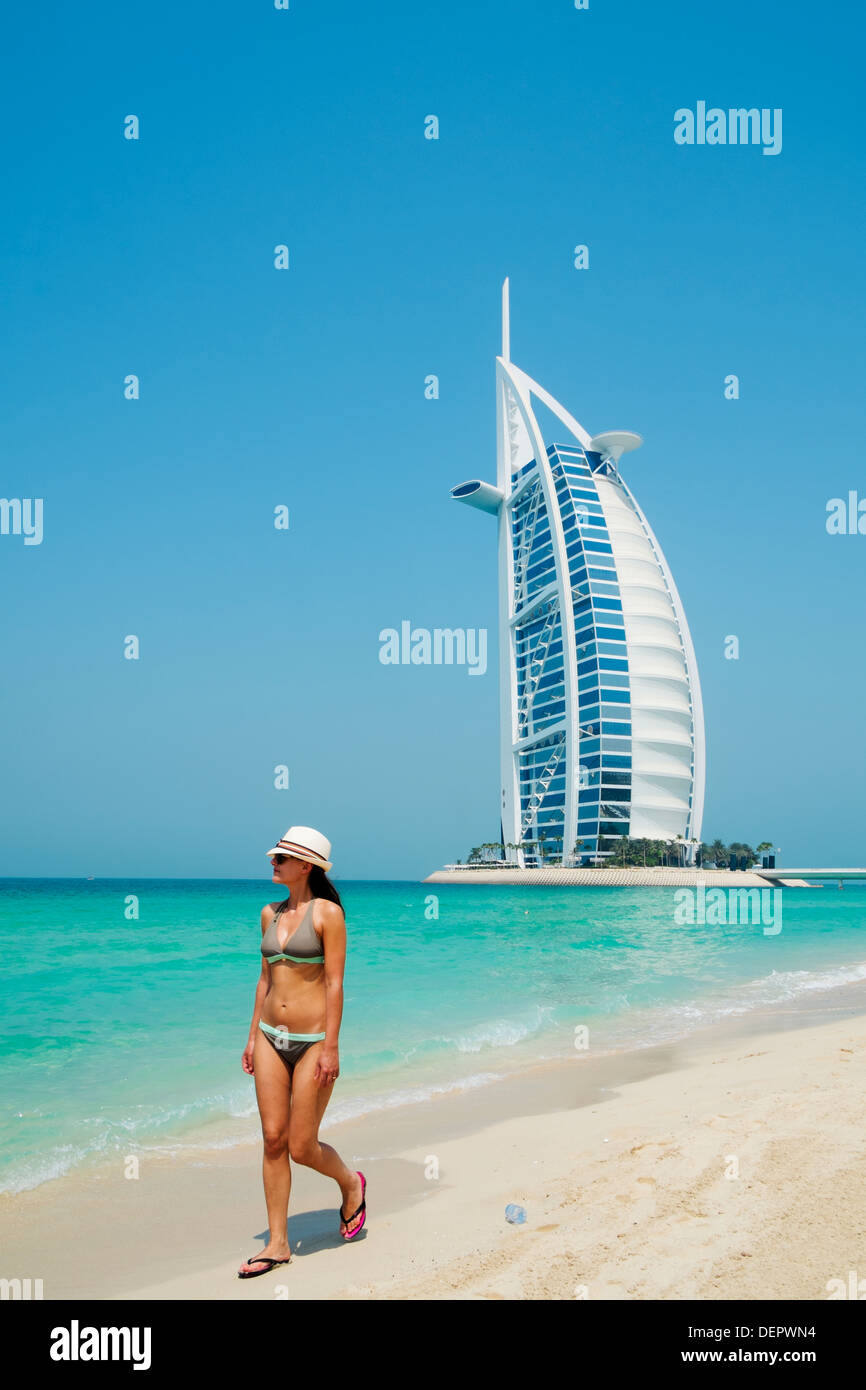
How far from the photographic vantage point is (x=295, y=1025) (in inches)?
163

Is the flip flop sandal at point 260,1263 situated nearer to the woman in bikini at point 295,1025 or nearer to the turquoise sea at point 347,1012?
A: the woman in bikini at point 295,1025

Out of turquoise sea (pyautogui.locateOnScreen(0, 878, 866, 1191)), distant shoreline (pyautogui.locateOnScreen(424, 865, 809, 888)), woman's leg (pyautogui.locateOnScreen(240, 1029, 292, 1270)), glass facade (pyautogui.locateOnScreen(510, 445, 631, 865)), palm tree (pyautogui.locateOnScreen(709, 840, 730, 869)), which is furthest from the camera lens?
palm tree (pyautogui.locateOnScreen(709, 840, 730, 869))

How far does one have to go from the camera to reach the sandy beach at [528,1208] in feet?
11.5

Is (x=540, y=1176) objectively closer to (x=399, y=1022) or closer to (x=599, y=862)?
(x=399, y=1022)

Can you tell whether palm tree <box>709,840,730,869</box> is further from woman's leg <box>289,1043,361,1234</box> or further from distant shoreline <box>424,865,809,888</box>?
woman's leg <box>289,1043,361,1234</box>

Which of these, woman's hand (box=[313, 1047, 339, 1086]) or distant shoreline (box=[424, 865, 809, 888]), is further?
distant shoreline (box=[424, 865, 809, 888])

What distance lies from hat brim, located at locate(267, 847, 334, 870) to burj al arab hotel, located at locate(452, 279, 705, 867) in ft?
263

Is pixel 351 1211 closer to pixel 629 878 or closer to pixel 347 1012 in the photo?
pixel 347 1012

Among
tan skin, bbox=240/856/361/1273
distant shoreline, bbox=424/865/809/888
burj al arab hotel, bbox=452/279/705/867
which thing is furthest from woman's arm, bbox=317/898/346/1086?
burj al arab hotel, bbox=452/279/705/867

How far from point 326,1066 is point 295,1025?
8.8 inches

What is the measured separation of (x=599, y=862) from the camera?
82500 millimetres

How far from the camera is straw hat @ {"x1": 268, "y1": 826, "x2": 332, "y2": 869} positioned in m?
4.22

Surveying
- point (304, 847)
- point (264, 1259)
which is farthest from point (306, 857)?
point (264, 1259)
